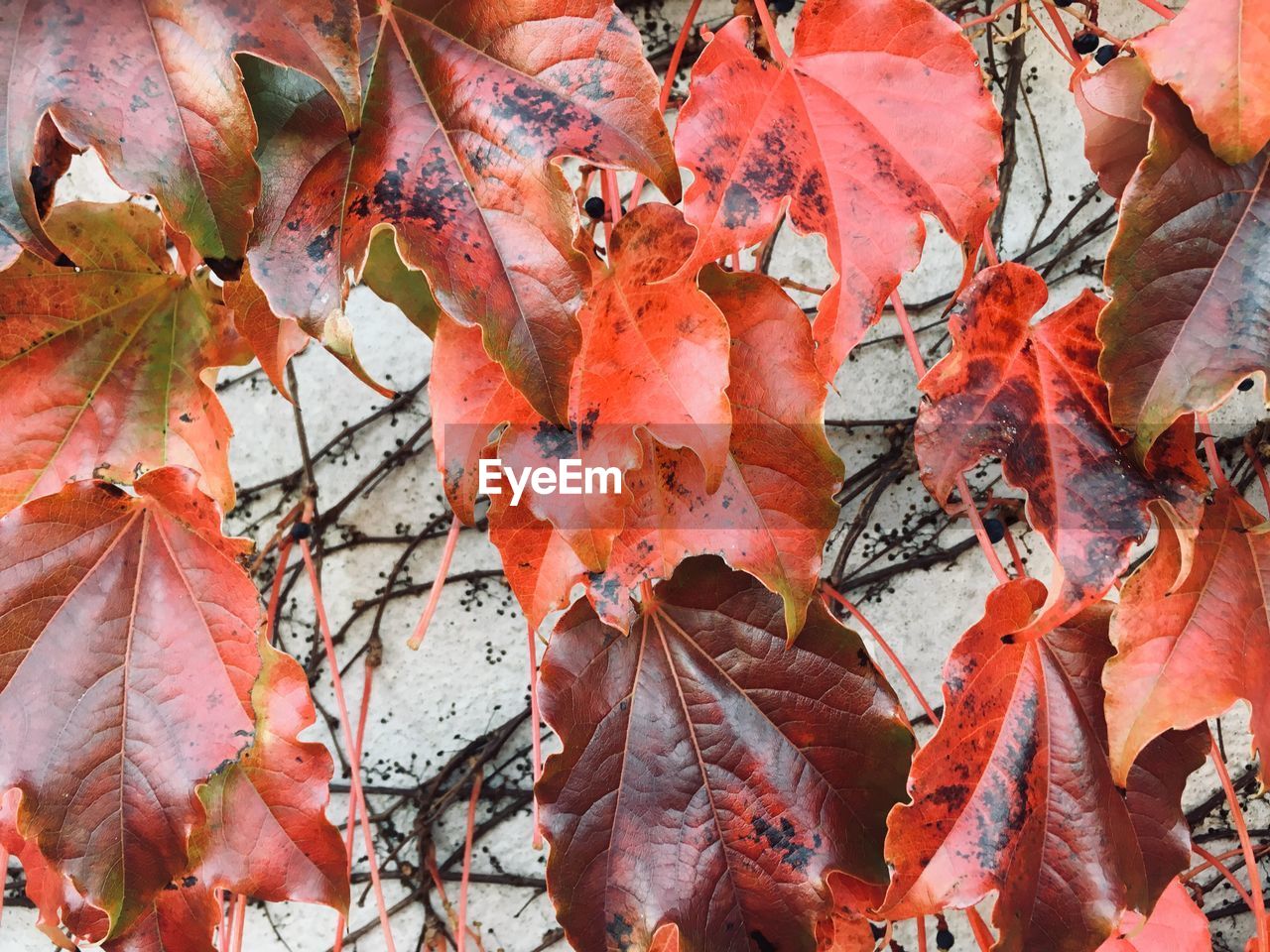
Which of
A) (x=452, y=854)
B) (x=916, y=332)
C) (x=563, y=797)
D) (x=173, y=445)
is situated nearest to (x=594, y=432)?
(x=563, y=797)

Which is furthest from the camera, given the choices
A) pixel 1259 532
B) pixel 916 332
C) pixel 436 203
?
pixel 916 332

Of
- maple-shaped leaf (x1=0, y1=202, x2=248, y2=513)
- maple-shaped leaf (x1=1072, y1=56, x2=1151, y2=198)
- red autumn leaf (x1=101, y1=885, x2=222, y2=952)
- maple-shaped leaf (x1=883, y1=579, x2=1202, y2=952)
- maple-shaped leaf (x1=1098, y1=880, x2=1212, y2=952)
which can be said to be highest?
maple-shaped leaf (x1=0, y1=202, x2=248, y2=513)

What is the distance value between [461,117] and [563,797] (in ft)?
1.58

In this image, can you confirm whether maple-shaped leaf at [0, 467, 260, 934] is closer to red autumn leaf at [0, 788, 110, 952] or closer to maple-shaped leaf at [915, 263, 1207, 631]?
red autumn leaf at [0, 788, 110, 952]

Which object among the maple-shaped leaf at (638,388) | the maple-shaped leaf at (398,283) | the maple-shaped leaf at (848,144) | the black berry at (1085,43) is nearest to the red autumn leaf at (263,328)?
the maple-shaped leaf at (398,283)

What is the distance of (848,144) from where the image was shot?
560 millimetres

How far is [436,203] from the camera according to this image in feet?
1.72

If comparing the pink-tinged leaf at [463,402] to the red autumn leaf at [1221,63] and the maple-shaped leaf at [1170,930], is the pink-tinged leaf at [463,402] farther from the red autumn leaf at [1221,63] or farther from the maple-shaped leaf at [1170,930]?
the maple-shaped leaf at [1170,930]

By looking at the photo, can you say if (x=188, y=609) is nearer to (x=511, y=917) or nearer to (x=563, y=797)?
(x=563, y=797)

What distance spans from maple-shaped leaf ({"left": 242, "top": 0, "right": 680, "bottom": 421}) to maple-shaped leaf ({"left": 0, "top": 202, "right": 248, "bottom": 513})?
239mm

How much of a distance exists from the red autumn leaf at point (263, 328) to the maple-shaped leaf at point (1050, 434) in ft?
1.45

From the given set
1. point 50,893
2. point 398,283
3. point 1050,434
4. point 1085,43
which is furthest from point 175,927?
point 1085,43

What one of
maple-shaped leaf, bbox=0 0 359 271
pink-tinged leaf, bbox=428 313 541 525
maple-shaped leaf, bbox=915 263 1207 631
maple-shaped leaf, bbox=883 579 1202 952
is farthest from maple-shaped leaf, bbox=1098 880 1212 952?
maple-shaped leaf, bbox=0 0 359 271

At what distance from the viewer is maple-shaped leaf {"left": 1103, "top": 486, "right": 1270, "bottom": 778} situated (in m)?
0.58
